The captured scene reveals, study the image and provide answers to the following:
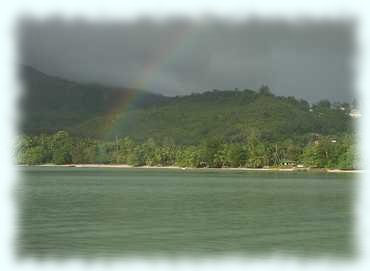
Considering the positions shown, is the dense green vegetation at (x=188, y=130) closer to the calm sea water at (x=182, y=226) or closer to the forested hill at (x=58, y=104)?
the forested hill at (x=58, y=104)

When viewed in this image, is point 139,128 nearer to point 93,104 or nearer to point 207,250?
point 93,104

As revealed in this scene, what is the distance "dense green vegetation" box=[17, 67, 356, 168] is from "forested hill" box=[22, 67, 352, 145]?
183 millimetres

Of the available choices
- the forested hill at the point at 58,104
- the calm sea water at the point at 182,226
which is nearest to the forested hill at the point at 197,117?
the forested hill at the point at 58,104

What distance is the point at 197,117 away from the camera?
144 m

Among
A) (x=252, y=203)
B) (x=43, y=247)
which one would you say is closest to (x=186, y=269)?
(x=43, y=247)

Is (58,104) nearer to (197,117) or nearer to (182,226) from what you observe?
(197,117)

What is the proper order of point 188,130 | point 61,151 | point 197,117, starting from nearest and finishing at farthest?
point 61,151 → point 188,130 → point 197,117

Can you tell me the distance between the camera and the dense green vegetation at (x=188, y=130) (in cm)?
8738

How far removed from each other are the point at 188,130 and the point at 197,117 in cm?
1196

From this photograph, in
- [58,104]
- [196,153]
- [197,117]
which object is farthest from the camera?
[58,104]

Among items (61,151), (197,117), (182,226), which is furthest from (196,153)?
(182,226)

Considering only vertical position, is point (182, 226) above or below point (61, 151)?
below

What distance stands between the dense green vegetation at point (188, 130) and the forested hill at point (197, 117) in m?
0.18

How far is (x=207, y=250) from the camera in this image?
1498 centimetres
